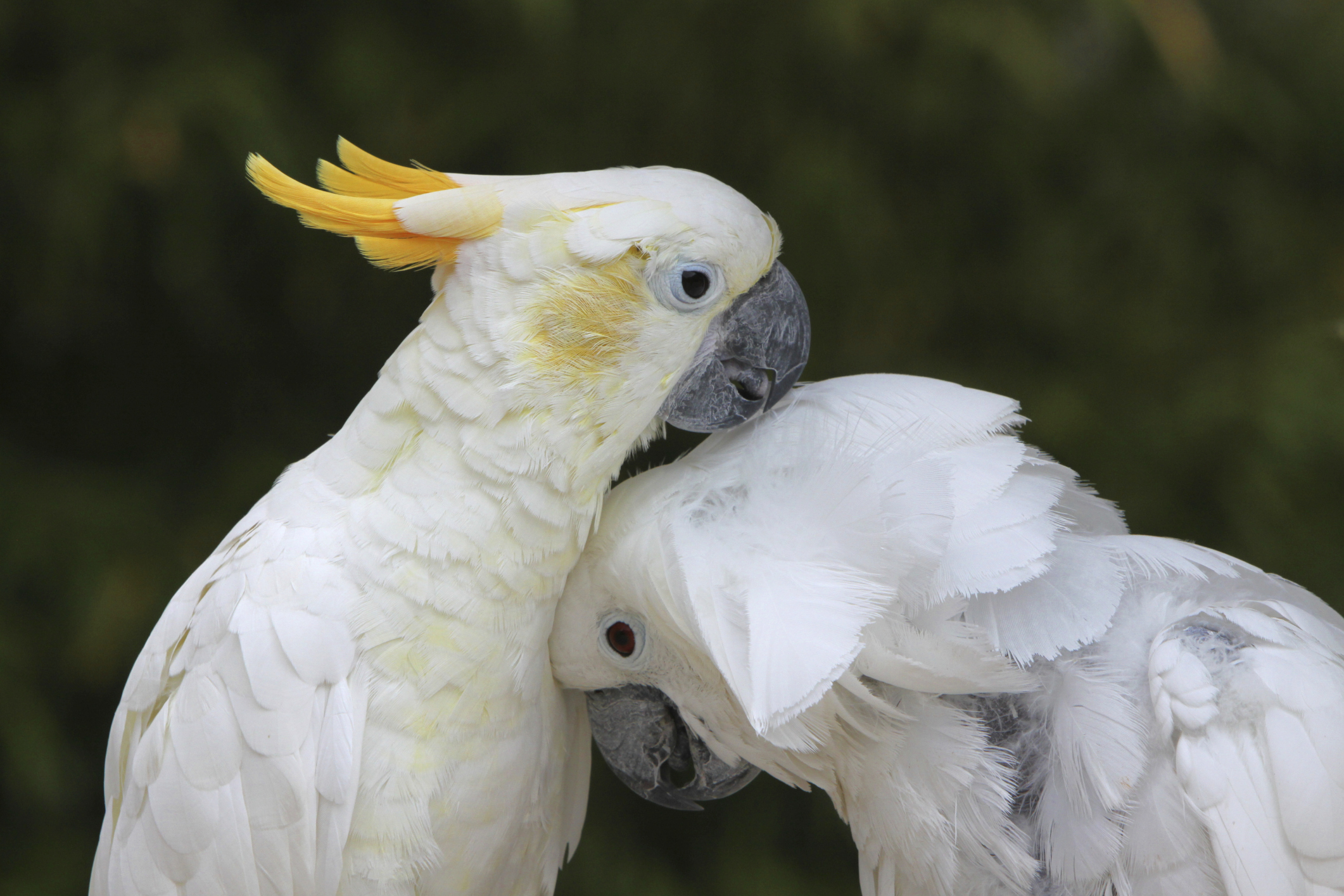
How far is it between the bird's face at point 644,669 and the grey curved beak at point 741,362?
0.08 metres

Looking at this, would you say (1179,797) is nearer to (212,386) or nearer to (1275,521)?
(1275,521)

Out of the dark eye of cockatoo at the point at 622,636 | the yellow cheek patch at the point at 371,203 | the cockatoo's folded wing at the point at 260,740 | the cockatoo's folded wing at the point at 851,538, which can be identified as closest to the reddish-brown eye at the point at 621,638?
the dark eye of cockatoo at the point at 622,636

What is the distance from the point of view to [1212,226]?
2.14 metres

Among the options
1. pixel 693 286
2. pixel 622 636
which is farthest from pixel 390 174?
pixel 622 636

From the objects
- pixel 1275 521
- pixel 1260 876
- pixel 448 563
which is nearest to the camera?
pixel 1260 876

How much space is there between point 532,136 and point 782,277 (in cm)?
103

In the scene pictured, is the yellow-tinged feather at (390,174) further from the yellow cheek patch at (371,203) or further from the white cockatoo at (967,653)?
the white cockatoo at (967,653)

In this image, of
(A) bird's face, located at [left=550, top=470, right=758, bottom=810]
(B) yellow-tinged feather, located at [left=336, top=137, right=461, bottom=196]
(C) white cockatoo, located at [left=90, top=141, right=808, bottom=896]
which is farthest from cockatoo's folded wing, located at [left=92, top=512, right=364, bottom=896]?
(B) yellow-tinged feather, located at [left=336, top=137, right=461, bottom=196]

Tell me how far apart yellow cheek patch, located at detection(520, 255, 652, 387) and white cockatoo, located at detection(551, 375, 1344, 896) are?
17 cm

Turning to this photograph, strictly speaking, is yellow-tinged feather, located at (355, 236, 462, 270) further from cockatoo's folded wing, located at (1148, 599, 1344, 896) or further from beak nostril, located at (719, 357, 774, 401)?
cockatoo's folded wing, located at (1148, 599, 1344, 896)

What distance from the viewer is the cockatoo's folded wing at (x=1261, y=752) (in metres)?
0.87

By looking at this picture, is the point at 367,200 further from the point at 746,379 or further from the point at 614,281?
the point at 746,379

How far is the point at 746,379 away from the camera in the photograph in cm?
104

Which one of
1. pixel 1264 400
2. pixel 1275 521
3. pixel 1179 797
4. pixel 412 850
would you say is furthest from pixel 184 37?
pixel 1275 521
